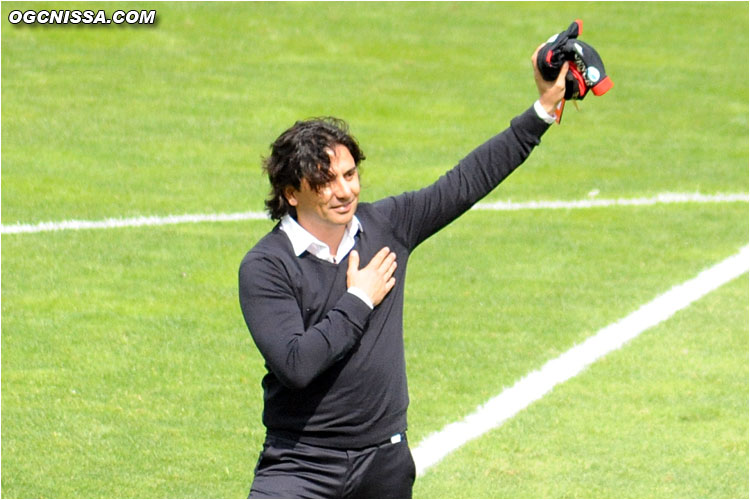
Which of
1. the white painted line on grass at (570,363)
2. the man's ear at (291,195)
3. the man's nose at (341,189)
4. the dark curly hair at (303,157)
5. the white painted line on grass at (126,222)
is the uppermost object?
the dark curly hair at (303,157)

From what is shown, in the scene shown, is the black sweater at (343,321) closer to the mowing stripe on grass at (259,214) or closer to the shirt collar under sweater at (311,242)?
the shirt collar under sweater at (311,242)

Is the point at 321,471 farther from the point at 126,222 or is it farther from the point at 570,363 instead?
the point at 126,222

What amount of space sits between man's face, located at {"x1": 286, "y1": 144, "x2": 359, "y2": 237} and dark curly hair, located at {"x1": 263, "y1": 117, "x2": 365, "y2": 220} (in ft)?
0.08

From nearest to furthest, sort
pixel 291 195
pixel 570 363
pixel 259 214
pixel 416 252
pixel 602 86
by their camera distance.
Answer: pixel 291 195 → pixel 602 86 → pixel 570 363 → pixel 416 252 → pixel 259 214

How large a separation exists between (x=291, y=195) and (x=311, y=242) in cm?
23

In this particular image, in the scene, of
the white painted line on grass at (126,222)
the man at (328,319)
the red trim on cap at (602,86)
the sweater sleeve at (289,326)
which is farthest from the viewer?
the white painted line on grass at (126,222)

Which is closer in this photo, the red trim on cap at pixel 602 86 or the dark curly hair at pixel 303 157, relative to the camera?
the dark curly hair at pixel 303 157

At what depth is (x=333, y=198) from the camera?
4.91 metres

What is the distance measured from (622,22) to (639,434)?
1289 centimetres

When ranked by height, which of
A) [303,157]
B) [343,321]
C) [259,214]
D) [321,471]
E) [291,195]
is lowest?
[259,214]

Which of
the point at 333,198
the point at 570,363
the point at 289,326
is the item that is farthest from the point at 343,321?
the point at 570,363

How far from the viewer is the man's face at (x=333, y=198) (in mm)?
4895

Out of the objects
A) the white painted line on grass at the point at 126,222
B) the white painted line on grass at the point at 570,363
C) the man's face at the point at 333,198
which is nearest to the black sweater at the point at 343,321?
the man's face at the point at 333,198

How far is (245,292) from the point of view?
15.8 ft
